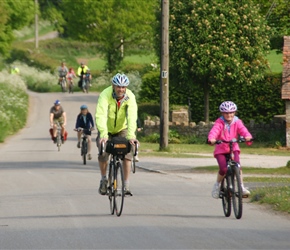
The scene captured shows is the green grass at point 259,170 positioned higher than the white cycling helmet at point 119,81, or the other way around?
the white cycling helmet at point 119,81

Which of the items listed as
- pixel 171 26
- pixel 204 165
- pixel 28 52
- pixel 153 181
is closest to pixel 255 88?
pixel 171 26

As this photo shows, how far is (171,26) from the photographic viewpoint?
37500 millimetres

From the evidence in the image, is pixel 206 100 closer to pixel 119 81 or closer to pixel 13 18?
pixel 119 81

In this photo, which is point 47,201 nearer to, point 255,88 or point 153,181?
point 153,181

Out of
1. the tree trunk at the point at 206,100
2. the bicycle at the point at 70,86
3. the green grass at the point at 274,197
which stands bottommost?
the green grass at the point at 274,197

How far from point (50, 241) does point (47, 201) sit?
16.2ft

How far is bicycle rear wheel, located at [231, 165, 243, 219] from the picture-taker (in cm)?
1330

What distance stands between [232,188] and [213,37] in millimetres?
24310

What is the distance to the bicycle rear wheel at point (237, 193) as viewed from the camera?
13297 mm

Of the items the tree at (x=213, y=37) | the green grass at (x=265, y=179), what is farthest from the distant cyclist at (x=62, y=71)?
the green grass at (x=265, y=179)

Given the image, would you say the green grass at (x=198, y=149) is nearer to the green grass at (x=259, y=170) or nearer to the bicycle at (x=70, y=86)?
the green grass at (x=259, y=170)

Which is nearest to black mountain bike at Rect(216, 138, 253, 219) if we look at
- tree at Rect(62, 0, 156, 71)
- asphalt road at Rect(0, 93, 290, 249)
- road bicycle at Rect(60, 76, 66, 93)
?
asphalt road at Rect(0, 93, 290, 249)

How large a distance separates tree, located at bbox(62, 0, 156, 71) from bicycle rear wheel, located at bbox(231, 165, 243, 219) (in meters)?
53.4

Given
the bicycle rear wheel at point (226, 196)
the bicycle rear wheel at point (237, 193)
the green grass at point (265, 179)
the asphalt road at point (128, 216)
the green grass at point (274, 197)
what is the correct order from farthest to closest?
the green grass at point (265, 179) < the green grass at point (274, 197) < the bicycle rear wheel at point (226, 196) < the bicycle rear wheel at point (237, 193) < the asphalt road at point (128, 216)
